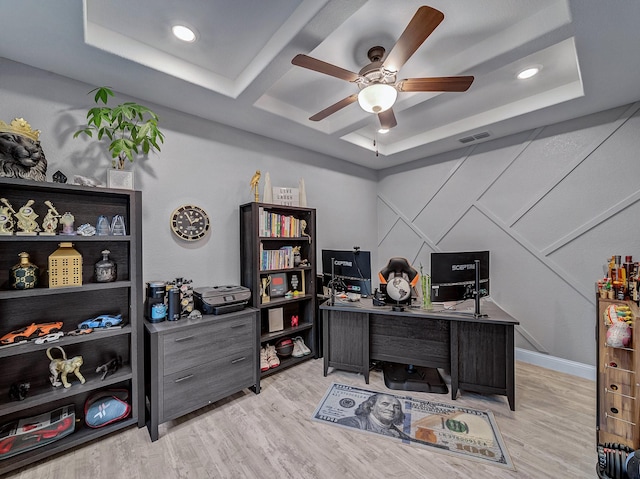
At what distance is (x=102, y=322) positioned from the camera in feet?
6.36

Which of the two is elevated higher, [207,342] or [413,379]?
[207,342]

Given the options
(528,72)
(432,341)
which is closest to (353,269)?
(432,341)

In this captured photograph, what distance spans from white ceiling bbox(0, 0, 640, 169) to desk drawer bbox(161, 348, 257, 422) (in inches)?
89.0

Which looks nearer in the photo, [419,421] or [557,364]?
[419,421]

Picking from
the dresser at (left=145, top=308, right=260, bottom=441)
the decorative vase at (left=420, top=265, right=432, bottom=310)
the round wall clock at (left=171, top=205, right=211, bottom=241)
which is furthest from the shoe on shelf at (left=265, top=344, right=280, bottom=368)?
the decorative vase at (left=420, top=265, right=432, bottom=310)

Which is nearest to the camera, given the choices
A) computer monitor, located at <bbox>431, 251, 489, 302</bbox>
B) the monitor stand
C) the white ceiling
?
the white ceiling

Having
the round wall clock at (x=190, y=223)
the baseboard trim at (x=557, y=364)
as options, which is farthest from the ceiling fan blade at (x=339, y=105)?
the baseboard trim at (x=557, y=364)

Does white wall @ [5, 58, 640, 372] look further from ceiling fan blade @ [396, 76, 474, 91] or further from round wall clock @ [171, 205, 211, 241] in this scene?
ceiling fan blade @ [396, 76, 474, 91]

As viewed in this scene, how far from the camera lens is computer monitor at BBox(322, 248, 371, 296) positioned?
2.55m

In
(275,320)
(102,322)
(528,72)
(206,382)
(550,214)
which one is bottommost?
(206,382)

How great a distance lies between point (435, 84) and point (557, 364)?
123 inches

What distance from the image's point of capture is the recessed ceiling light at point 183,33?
176 cm

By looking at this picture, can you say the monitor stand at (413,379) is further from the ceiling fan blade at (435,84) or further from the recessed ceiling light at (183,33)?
the recessed ceiling light at (183,33)

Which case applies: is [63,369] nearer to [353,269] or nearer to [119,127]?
[119,127]
